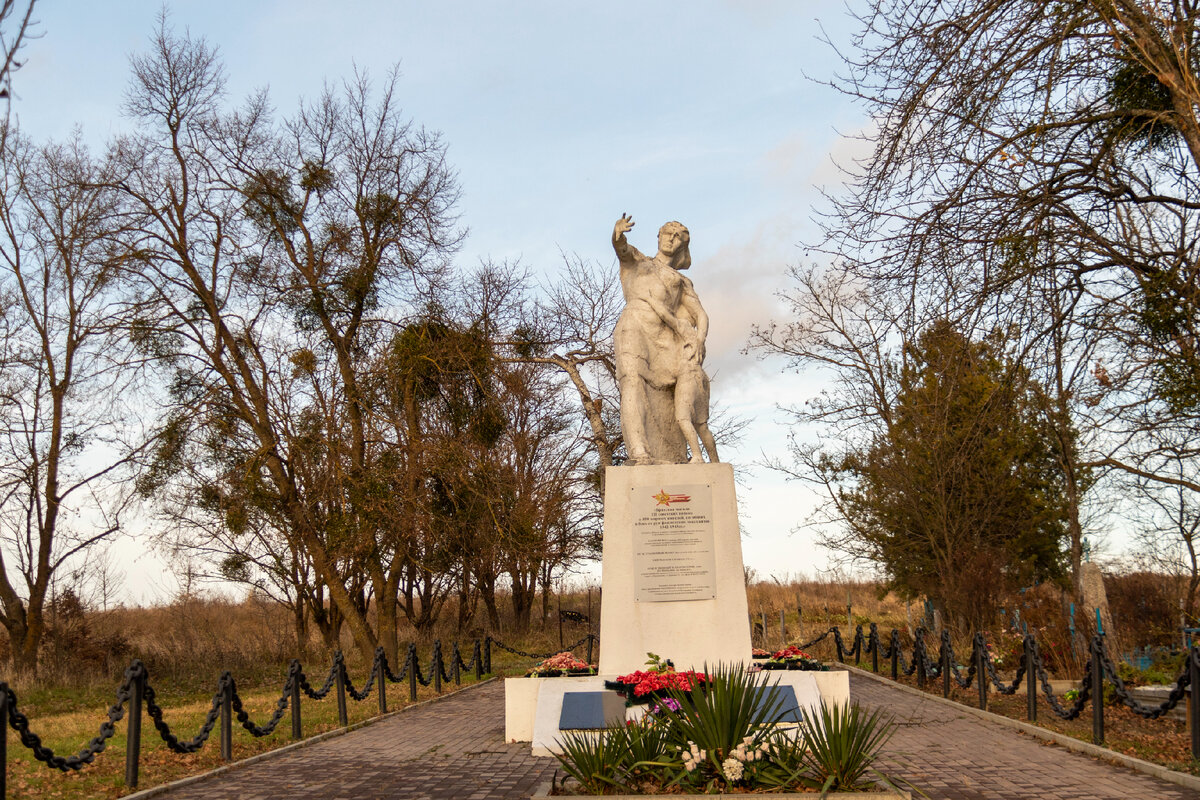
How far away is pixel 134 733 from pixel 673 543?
4706mm

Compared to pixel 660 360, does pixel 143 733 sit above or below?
below

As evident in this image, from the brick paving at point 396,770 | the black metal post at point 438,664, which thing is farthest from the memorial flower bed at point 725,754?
the black metal post at point 438,664

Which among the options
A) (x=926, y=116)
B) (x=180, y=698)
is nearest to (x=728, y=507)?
(x=926, y=116)

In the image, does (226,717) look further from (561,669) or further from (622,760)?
(622,760)

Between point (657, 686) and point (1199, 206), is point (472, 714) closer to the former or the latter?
point (657, 686)

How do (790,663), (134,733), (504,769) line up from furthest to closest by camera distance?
(790,663)
(504,769)
(134,733)

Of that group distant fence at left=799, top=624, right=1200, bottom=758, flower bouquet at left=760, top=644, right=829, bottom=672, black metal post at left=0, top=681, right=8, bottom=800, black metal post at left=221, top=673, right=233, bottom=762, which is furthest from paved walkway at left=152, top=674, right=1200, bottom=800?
black metal post at left=0, top=681, right=8, bottom=800

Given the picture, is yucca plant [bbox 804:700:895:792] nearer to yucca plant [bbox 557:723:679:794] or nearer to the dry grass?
yucca plant [bbox 557:723:679:794]

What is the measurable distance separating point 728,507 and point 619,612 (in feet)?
4.65

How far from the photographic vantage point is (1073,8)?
9227 millimetres

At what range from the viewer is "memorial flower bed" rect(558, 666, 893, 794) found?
18.1ft

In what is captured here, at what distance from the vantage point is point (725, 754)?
18.6 feet

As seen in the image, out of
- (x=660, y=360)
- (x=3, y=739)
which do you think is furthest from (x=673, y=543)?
(x=3, y=739)

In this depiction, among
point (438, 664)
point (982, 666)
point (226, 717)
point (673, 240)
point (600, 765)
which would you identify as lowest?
point (438, 664)
